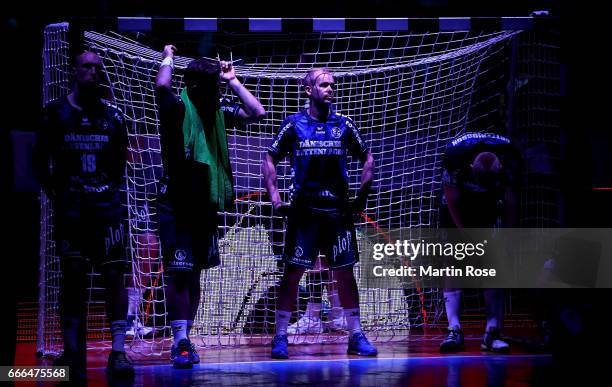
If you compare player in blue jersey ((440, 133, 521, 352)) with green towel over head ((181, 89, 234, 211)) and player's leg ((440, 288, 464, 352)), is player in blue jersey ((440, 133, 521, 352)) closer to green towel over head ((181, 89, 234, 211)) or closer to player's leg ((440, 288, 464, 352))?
player's leg ((440, 288, 464, 352))

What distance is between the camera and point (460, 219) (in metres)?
5.23

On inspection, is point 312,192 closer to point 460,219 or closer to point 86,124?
point 460,219

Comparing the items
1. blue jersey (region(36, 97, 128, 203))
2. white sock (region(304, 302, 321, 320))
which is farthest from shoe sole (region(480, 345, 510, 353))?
blue jersey (region(36, 97, 128, 203))

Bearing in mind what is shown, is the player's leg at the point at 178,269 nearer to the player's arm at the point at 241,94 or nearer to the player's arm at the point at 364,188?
the player's arm at the point at 241,94

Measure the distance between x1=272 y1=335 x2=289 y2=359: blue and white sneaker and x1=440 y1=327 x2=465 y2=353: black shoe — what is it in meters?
1.01

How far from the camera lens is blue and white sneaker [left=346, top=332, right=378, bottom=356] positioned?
490 centimetres

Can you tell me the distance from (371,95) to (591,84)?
2.51 metres

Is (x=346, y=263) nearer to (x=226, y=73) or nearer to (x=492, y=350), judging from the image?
(x=492, y=350)

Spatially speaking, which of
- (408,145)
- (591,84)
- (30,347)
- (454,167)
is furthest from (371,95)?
(30,347)

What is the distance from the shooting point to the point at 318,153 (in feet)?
16.3

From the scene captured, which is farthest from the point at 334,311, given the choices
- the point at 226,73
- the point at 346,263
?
the point at 226,73

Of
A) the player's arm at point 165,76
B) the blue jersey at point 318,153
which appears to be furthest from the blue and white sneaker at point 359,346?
the player's arm at point 165,76

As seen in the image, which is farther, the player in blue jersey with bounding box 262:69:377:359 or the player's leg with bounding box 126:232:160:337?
the player's leg with bounding box 126:232:160:337

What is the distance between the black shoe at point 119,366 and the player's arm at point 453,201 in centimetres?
228
